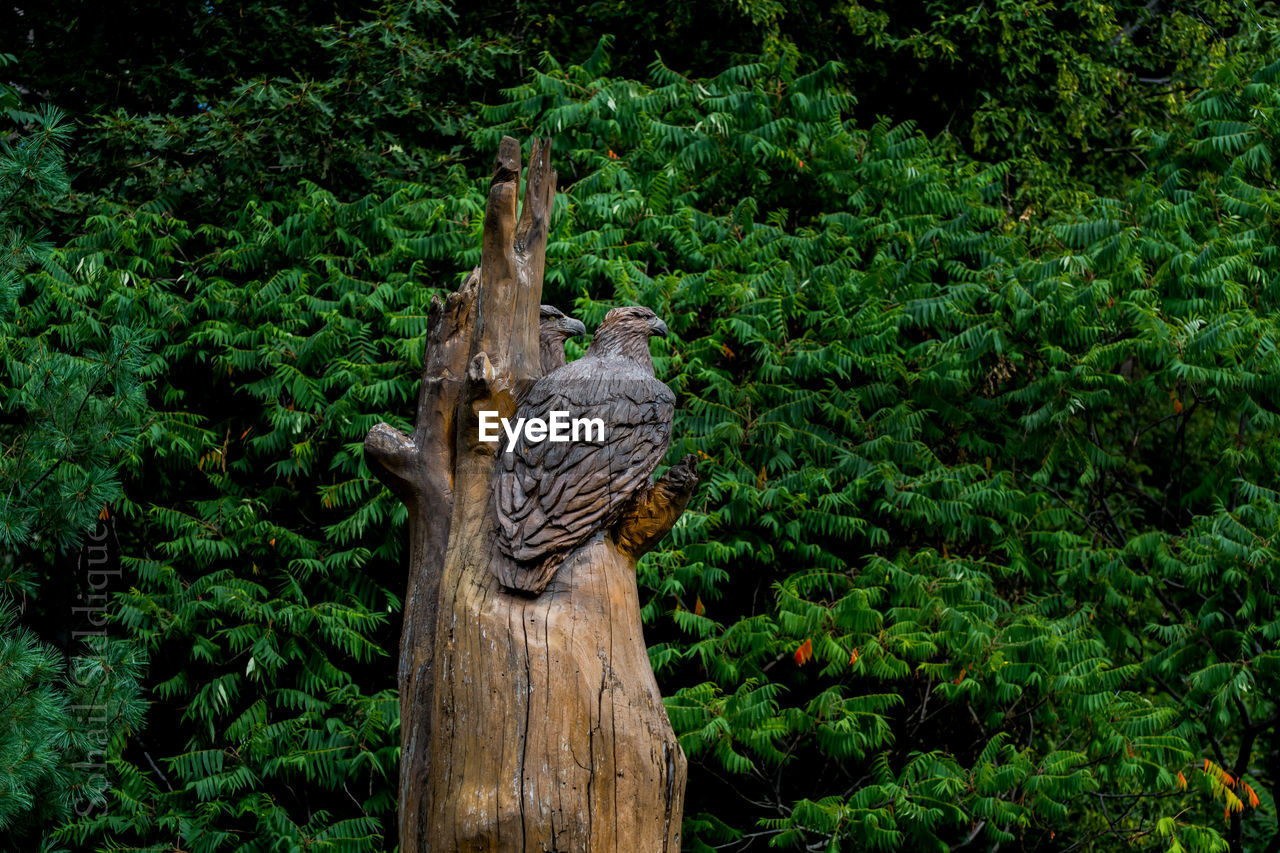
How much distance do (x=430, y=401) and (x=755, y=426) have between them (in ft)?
11.0

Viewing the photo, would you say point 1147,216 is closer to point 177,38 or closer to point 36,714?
point 36,714

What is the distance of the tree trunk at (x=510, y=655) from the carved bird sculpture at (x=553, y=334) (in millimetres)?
364

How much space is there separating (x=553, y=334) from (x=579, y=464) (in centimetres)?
98

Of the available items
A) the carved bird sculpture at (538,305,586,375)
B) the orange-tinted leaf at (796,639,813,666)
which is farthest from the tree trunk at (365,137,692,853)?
the orange-tinted leaf at (796,639,813,666)

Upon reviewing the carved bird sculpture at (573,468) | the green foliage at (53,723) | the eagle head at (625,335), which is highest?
the eagle head at (625,335)

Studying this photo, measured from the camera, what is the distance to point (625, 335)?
384 centimetres

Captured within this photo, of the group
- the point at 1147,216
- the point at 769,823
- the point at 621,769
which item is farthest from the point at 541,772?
the point at 1147,216

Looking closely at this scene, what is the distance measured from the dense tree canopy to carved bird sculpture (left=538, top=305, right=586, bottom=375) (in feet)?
6.97

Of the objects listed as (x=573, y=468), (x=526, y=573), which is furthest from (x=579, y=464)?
(x=526, y=573)

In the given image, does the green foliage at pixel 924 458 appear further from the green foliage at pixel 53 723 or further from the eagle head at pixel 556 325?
the green foliage at pixel 53 723

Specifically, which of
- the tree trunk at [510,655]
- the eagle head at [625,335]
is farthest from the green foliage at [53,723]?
the eagle head at [625,335]

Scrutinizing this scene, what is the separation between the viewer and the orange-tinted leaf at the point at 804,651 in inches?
236

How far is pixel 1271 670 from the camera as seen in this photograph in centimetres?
567

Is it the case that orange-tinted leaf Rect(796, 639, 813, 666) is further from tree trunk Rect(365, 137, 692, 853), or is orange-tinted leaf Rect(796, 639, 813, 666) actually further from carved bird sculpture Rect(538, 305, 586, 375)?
tree trunk Rect(365, 137, 692, 853)
